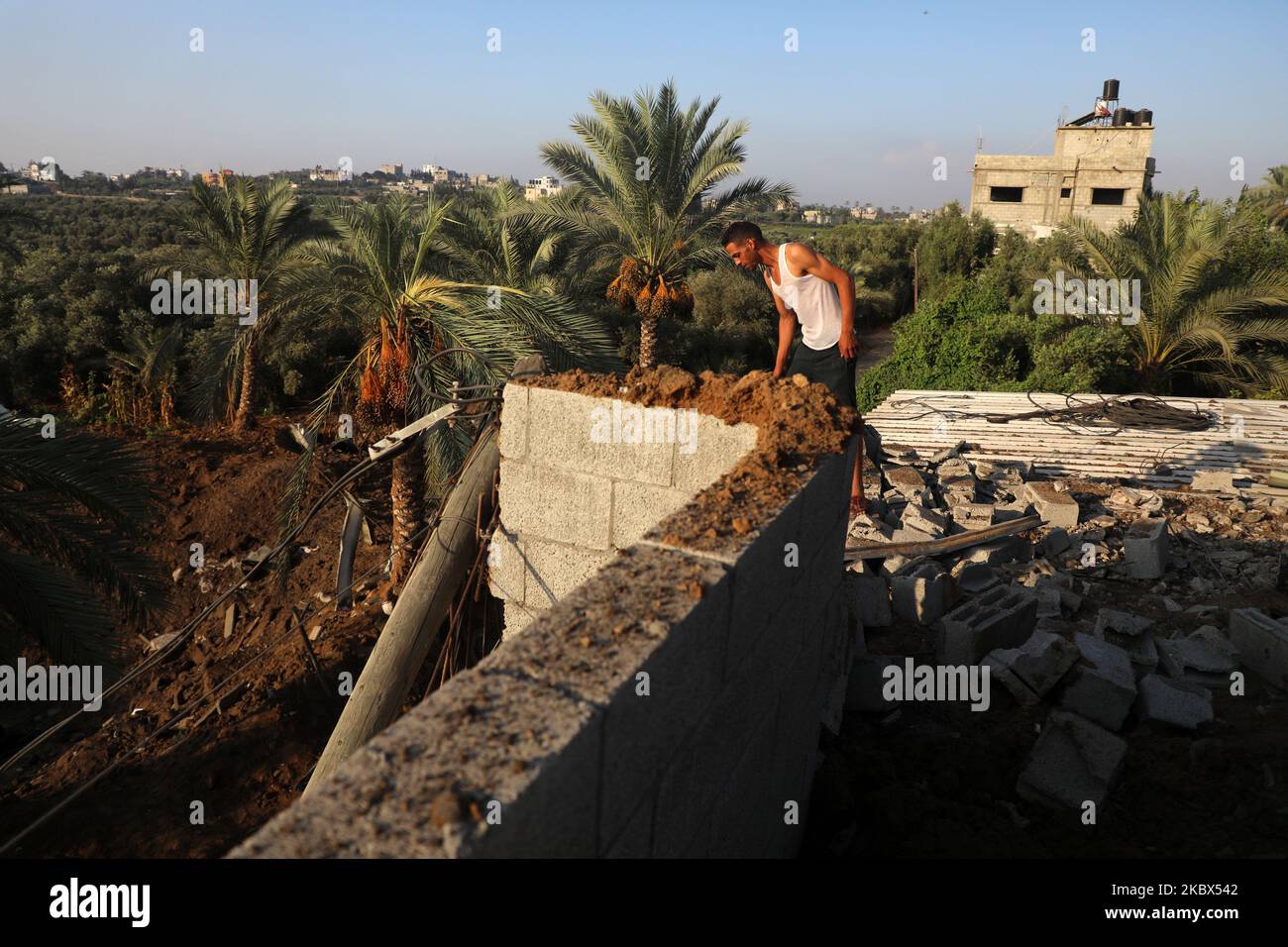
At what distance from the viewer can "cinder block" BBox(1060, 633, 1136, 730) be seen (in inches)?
181

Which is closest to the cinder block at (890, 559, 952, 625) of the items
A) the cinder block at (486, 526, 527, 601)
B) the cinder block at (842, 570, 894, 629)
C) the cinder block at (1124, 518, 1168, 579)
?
the cinder block at (842, 570, 894, 629)

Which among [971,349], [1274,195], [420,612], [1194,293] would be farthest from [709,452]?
[1274,195]

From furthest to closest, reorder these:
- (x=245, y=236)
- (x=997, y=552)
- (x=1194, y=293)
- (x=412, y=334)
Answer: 1. (x=1194, y=293)
2. (x=245, y=236)
3. (x=412, y=334)
4. (x=997, y=552)

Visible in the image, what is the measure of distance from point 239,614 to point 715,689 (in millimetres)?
9378

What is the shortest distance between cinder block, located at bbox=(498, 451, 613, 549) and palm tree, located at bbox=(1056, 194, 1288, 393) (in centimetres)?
1702

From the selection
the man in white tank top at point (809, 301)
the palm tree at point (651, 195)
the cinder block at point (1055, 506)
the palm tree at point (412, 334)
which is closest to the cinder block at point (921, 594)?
the man in white tank top at point (809, 301)

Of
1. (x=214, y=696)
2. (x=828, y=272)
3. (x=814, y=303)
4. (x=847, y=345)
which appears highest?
(x=828, y=272)

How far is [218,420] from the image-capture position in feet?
51.3

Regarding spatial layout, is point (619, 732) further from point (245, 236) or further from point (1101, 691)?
point (245, 236)

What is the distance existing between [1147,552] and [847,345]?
3.05m

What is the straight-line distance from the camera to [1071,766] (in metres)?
4.10

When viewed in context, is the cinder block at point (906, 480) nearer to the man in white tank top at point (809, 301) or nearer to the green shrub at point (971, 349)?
the man in white tank top at point (809, 301)

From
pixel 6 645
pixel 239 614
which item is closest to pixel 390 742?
pixel 6 645
